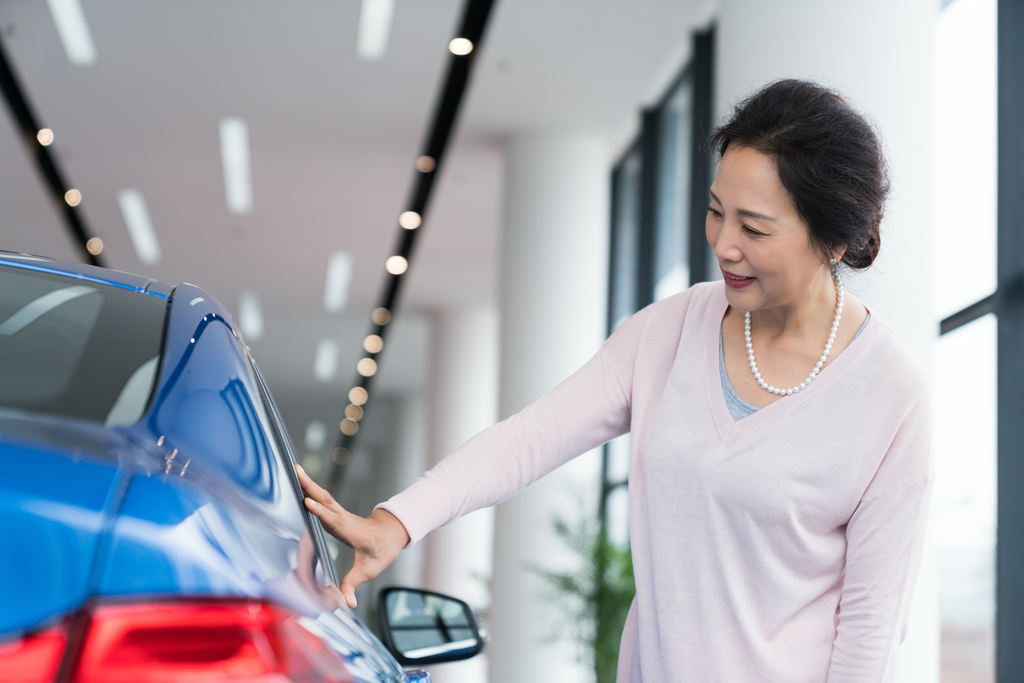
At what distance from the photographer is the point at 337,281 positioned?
440 inches

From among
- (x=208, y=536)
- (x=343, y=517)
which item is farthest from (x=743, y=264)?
(x=208, y=536)

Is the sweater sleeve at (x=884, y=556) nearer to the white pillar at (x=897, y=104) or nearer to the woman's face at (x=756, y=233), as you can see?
the woman's face at (x=756, y=233)

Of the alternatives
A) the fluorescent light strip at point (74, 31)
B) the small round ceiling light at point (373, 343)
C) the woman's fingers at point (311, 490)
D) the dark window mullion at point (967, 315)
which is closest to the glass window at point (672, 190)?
the dark window mullion at point (967, 315)

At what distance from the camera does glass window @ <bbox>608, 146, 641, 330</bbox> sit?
24.3ft

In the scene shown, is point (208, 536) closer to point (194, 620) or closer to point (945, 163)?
point (194, 620)

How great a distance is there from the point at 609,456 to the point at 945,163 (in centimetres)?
402

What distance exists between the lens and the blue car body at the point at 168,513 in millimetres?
557

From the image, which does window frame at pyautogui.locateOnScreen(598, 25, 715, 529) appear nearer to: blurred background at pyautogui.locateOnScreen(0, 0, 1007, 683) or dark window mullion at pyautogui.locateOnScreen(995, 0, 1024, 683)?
blurred background at pyautogui.locateOnScreen(0, 0, 1007, 683)

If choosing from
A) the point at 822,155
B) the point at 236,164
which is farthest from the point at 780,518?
the point at 236,164

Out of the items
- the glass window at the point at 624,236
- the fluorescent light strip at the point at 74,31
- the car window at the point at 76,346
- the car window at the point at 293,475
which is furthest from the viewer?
the glass window at the point at 624,236

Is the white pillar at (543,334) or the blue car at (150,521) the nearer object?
the blue car at (150,521)

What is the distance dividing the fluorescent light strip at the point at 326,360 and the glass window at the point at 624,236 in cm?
721

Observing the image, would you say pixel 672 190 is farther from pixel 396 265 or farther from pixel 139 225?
pixel 139 225

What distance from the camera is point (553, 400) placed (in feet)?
4.84
